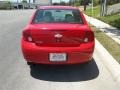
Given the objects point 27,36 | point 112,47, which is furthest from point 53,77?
point 112,47

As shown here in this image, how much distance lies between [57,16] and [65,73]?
1.57 metres

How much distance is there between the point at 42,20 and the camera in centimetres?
850

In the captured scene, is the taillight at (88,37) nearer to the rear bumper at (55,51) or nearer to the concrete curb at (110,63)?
the rear bumper at (55,51)

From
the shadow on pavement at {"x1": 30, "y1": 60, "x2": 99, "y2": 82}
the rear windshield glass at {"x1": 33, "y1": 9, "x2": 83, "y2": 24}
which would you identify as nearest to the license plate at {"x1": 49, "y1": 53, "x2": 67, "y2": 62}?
the shadow on pavement at {"x1": 30, "y1": 60, "x2": 99, "y2": 82}

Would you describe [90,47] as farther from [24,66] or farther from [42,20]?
[24,66]

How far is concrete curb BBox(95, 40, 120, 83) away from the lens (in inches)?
309

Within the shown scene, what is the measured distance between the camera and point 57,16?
351 inches

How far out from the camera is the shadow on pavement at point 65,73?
776 cm

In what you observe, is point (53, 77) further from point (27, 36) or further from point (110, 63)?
point (110, 63)

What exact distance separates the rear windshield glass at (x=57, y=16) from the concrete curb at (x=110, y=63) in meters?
1.34

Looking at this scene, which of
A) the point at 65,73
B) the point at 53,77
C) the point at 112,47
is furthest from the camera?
the point at 112,47

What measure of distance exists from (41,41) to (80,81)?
1.24 metres

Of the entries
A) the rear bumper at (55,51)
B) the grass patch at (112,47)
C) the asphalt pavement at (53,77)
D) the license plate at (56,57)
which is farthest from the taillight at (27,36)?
the grass patch at (112,47)

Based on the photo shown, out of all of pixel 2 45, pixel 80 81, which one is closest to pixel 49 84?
pixel 80 81
